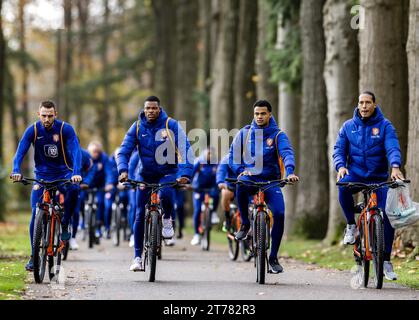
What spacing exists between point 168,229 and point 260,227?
52.8 inches

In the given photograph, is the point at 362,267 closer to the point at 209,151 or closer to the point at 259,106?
the point at 259,106

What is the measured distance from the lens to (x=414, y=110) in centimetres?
1551

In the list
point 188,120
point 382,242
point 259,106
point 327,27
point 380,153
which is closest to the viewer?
point 382,242

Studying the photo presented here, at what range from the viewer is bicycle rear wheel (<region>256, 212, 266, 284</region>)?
40.6 feet

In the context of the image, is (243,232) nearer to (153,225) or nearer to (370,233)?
(153,225)

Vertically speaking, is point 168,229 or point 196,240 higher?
point 168,229

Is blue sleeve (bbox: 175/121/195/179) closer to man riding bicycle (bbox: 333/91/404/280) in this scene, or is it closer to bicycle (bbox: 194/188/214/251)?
man riding bicycle (bbox: 333/91/404/280)

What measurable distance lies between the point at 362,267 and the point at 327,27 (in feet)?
27.2

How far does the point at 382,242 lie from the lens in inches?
449

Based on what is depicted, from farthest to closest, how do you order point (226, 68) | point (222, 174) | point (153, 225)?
point (226, 68), point (222, 174), point (153, 225)

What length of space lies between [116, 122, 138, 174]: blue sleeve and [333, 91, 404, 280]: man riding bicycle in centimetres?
261

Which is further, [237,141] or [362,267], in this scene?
[237,141]

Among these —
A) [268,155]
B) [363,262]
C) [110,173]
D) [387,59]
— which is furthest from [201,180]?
[363,262]

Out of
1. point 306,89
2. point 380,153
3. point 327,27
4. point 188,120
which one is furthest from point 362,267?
point 188,120
